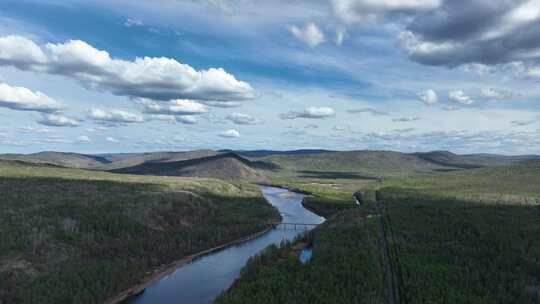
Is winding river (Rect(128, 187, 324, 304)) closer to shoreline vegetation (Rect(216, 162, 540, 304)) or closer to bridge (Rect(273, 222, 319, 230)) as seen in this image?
shoreline vegetation (Rect(216, 162, 540, 304))

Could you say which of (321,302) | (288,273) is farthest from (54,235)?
(321,302)

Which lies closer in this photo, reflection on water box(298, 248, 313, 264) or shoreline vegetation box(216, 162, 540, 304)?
shoreline vegetation box(216, 162, 540, 304)

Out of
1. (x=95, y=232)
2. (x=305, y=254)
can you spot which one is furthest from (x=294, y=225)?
(x=95, y=232)

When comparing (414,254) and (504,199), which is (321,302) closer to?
(414,254)

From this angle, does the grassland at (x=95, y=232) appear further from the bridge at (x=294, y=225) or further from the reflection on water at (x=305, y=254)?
the reflection on water at (x=305, y=254)

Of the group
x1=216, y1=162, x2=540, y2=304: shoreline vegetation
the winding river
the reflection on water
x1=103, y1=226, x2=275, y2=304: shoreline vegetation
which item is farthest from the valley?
the reflection on water

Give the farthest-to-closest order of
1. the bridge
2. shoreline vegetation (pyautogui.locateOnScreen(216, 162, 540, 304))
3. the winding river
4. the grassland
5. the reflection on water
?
the bridge, the reflection on water, the winding river, the grassland, shoreline vegetation (pyautogui.locateOnScreen(216, 162, 540, 304))

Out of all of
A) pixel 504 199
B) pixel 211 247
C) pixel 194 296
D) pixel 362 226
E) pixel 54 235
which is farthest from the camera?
pixel 504 199

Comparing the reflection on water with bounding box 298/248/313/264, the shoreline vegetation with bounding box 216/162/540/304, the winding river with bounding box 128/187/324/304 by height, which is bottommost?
the winding river with bounding box 128/187/324/304

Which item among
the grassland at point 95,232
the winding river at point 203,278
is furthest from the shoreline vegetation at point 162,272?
the grassland at point 95,232
